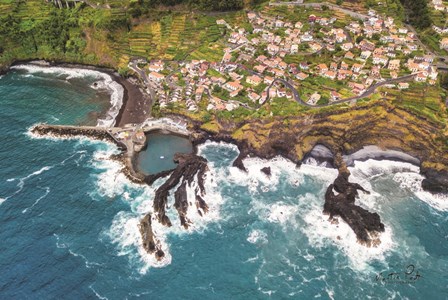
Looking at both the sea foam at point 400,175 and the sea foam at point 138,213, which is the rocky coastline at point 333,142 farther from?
the sea foam at point 138,213

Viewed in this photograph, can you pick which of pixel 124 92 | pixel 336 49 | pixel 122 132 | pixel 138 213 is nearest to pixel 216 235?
pixel 138 213

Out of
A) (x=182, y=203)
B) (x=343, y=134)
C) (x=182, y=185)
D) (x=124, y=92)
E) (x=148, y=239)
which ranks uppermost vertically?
(x=343, y=134)

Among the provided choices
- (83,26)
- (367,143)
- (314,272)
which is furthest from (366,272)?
(83,26)

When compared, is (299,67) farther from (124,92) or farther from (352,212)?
(124,92)

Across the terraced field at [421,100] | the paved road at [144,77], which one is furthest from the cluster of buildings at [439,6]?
the paved road at [144,77]

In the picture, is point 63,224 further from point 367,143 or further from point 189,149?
point 367,143

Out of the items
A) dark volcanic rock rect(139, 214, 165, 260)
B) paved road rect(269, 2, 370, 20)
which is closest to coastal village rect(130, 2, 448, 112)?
paved road rect(269, 2, 370, 20)

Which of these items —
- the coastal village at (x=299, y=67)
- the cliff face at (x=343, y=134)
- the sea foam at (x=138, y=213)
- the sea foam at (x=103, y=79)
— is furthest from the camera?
the sea foam at (x=103, y=79)
